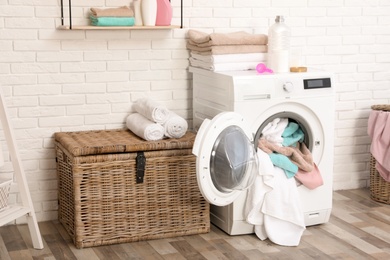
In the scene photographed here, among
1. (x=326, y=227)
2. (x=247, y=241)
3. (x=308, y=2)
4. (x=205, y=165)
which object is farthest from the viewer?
(x=308, y=2)

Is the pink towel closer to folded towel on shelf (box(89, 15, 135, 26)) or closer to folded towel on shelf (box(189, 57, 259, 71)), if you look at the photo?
folded towel on shelf (box(189, 57, 259, 71))

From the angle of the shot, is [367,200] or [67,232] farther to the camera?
[367,200]

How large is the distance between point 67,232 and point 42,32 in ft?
3.77

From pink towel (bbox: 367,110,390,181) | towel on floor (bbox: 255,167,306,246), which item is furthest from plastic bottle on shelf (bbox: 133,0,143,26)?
pink towel (bbox: 367,110,390,181)

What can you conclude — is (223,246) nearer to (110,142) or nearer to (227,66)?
(110,142)

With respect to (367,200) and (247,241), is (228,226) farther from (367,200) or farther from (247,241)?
(367,200)

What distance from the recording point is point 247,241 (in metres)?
3.83

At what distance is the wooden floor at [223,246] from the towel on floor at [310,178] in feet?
0.87

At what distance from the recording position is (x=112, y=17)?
3.96 m

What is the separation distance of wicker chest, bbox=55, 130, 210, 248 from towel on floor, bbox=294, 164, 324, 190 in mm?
554

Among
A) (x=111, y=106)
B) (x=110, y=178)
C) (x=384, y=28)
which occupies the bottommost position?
(x=110, y=178)

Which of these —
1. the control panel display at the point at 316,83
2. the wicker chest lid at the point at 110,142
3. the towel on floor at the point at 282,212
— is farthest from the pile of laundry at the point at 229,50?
the towel on floor at the point at 282,212

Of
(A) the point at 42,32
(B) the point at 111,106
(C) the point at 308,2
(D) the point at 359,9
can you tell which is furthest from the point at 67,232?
(D) the point at 359,9

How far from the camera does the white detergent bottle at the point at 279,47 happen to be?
13.2ft
